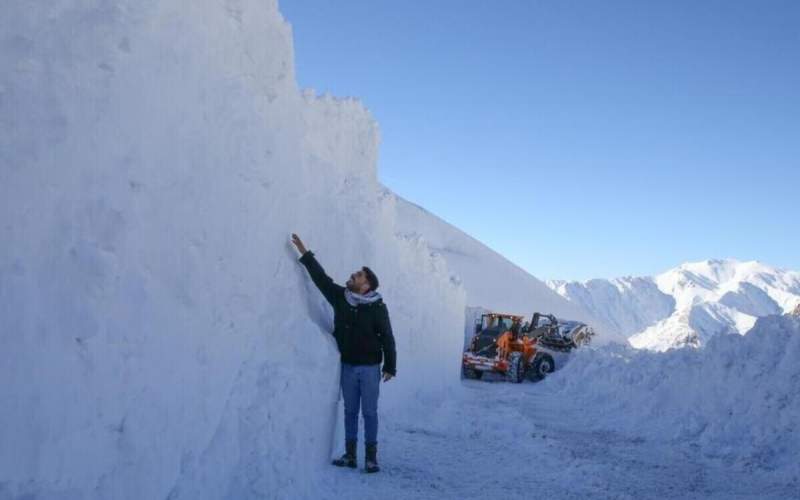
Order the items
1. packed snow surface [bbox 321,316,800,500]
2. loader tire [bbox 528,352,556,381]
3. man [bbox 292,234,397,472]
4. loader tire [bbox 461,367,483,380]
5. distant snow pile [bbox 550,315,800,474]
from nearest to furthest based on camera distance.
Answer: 1. man [bbox 292,234,397,472]
2. packed snow surface [bbox 321,316,800,500]
3. distant snow pile [bbox 550,315,800,474]
4. loader tire [bbox 461,367,483,380]
5. loader tire [bbox 528,352,556,381]

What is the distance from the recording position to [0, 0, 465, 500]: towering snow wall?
3178mm

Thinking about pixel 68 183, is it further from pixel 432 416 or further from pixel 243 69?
pixel 432 416

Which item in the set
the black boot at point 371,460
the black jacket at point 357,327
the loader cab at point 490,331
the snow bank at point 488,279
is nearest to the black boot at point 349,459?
the black boot at point 371,460

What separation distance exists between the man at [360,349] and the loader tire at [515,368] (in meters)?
14.8

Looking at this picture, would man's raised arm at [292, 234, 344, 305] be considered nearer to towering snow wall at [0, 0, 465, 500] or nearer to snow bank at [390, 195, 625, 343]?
towering snow wall at [0, 0, 465, 500]

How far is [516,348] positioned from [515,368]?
1.08m

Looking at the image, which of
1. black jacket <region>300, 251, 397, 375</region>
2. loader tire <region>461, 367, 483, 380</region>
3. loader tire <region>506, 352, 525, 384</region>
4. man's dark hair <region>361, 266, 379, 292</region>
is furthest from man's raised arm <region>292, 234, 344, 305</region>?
loader tire <region>461, 367, 483, 380</region>

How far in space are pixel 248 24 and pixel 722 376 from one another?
8653mm

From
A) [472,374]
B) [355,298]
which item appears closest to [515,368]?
[472,374]

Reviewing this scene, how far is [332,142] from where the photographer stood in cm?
→ 777

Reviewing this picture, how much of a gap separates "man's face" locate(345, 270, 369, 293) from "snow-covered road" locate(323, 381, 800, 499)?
1522 mm

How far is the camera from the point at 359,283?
5.94 metres

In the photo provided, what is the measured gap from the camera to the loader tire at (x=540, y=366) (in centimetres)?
2146

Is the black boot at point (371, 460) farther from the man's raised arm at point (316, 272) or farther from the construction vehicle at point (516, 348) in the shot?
the construction vehicle at point (516, 348)
